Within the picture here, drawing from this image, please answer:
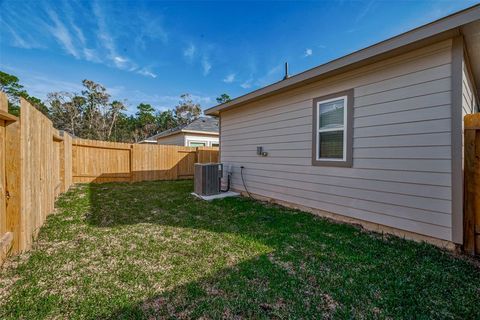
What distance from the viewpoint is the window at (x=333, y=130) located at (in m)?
3.69

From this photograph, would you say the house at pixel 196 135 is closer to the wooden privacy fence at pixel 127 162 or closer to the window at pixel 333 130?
the wooden privacy fence at pixel 127 162

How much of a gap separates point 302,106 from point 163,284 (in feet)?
13.1

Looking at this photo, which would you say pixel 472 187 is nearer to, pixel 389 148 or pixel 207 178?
pixel 389 148

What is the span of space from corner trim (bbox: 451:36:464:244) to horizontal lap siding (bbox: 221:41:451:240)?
5 cm

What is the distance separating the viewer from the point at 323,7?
18.9 ft

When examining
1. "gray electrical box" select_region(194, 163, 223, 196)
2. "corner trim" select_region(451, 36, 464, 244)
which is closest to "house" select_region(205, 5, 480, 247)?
"corner trim" select_region(451, 36, 464, 244)

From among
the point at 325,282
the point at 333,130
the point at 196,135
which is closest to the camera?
the point at 325,282

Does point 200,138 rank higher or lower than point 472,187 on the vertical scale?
higher

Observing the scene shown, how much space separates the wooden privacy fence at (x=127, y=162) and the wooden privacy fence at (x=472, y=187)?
959 cm

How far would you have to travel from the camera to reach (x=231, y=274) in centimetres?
217

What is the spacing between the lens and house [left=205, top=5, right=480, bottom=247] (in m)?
2.64

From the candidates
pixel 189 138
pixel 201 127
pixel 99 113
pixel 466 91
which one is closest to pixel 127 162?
pixel 189 138

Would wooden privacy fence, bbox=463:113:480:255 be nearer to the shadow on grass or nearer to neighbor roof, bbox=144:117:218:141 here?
the shadow on grass

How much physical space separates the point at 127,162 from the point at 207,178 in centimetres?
495
